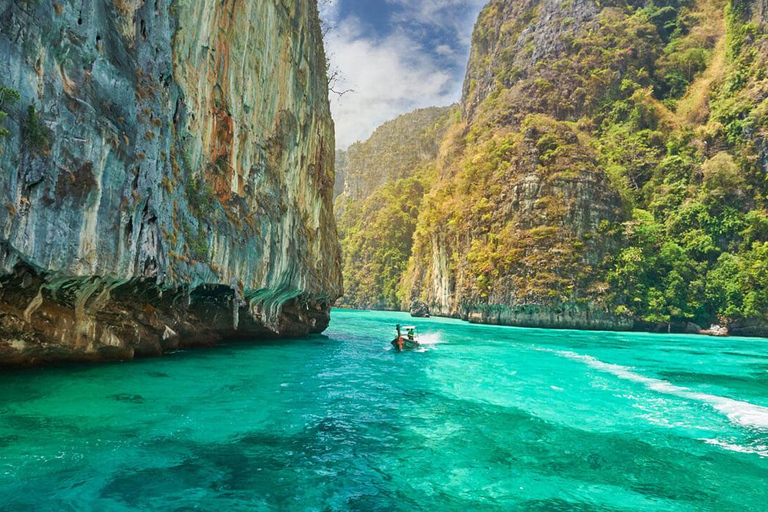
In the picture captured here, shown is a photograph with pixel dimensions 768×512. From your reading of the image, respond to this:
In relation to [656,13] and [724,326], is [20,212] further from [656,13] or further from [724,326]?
[656,13]

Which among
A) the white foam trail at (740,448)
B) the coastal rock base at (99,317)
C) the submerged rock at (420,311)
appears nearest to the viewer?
the white foam trail at (740,448)

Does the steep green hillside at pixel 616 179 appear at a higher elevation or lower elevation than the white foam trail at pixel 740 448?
higher

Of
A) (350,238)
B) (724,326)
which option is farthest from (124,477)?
(350,238)

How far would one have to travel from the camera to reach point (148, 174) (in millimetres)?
13750

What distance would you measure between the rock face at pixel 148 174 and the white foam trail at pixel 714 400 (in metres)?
18.5

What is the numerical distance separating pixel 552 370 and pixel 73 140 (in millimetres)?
20540

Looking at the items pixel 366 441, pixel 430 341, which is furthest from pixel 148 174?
pixel 430 341

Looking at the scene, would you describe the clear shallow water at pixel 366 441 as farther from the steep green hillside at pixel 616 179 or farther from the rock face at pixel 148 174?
the steep green hillside at pixel 616 179

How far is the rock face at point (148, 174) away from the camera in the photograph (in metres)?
10.2

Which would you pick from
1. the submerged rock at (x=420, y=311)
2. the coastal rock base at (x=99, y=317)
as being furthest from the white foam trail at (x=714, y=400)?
the submerged rock at (x=420, y=311)

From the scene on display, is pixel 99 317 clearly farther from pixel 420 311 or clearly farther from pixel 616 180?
pixel 420 311

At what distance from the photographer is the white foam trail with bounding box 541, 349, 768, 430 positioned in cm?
1275

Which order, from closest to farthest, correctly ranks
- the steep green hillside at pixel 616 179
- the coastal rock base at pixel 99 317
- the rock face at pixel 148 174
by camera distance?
1. the rock face at pixel 148 174
2. the coastal rock base at pixel 99 317
3. the steep green hillside at pixel 616 179

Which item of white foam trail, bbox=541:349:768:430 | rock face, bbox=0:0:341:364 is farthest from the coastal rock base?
white foam trail, bbox=541:349:768:430
